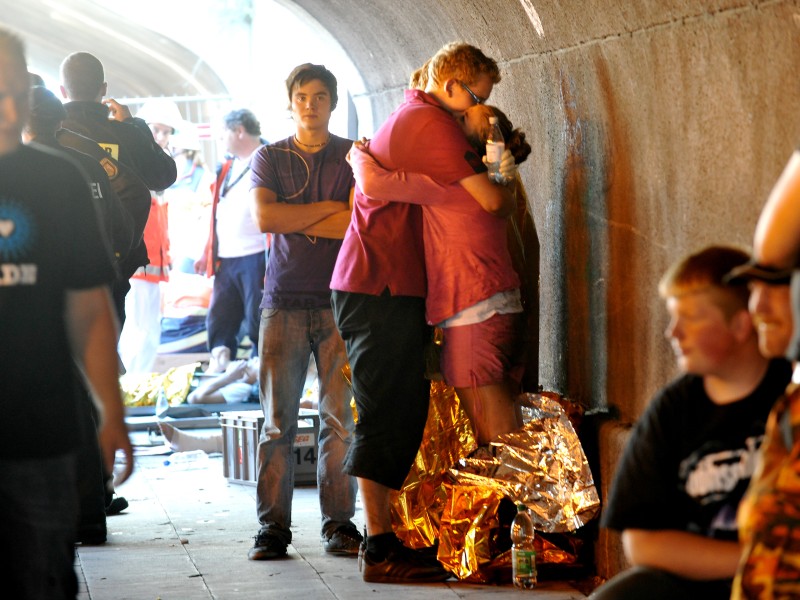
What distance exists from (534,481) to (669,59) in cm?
168

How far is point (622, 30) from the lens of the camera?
16.6 ft

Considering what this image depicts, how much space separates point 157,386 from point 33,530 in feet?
25.7

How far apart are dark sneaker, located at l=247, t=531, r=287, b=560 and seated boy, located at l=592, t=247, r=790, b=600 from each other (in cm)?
303

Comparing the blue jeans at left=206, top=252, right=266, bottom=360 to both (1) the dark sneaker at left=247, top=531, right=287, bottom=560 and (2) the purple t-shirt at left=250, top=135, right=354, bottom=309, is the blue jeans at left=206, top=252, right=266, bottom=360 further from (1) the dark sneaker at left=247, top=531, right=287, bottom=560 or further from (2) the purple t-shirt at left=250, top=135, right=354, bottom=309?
(1) the dark sneaker at left=247, top=531, right=287, bottom=560

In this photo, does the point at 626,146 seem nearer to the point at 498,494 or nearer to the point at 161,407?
the point at 498,494

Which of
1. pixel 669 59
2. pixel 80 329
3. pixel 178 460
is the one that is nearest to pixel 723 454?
pixel 80 329

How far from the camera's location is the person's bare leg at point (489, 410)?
5297 mm

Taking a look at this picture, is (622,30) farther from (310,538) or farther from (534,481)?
(310,538)

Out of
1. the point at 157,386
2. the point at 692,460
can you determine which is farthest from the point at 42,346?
the point at 157,386

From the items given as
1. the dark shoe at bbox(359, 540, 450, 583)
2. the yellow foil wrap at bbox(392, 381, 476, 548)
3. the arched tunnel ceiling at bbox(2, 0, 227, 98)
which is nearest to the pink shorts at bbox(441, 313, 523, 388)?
the yellow foil wrap at bbox(392, 381, 476, 548)

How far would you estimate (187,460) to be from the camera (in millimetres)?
8742

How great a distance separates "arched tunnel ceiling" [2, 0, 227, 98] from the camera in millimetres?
22500

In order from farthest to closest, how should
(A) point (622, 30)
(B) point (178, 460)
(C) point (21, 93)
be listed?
1. (B) point (178, 460)
2. (A) point (622, 30)
3. (C) point (21, 93)

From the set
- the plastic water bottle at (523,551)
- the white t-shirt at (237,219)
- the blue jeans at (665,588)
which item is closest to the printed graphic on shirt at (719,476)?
the blue jeans at (665,588)
